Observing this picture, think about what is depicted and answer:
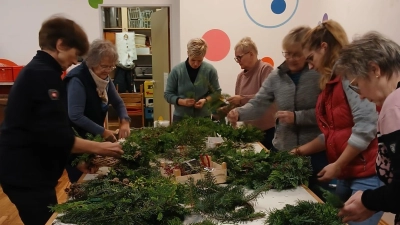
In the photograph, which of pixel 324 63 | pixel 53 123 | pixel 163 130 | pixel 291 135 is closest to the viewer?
pixel 53 123

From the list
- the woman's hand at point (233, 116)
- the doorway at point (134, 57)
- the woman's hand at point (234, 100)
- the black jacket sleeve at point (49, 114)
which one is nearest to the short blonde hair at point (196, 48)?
the woman's hand at point (234, 100)

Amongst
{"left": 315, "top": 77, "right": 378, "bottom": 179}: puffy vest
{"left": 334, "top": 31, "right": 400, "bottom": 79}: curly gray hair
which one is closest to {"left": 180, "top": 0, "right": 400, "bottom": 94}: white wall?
{"left": 315, "top": 77, "right": 378, "bottom": 179}: puffy vest

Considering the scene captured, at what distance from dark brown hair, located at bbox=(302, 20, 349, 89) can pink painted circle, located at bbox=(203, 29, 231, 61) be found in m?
2.53

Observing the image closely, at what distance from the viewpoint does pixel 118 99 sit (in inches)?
102

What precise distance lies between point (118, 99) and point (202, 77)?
2.70 feet

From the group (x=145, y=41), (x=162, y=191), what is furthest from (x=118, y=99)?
(x=145, y=41)

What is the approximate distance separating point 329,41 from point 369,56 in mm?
618

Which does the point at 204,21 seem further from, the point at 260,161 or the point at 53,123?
the point at 53,123

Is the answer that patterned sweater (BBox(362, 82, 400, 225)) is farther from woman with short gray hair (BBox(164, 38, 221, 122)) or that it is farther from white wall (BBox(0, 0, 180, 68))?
white wall (BBox(0, 0, 180, 68))

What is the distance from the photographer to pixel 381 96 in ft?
3.72

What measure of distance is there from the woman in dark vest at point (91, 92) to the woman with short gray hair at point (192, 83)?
36.2 inches

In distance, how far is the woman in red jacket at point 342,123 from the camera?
5.08 ft

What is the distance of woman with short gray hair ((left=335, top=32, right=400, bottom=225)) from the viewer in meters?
1.01

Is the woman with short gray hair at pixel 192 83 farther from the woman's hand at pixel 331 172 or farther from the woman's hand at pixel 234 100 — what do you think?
the woman's hand at pixel 331 172
